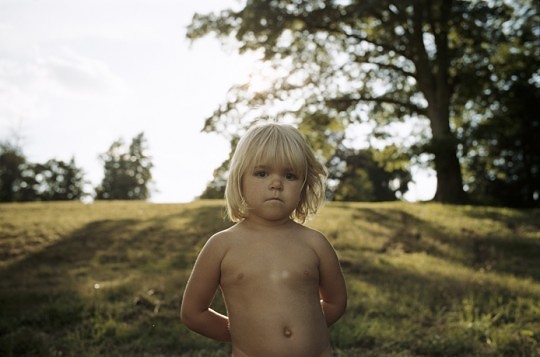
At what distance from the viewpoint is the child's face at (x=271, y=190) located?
2490mm

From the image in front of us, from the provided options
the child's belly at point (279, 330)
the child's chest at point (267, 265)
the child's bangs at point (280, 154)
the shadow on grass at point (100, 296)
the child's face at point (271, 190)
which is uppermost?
the child's bangs at point (280, 154)

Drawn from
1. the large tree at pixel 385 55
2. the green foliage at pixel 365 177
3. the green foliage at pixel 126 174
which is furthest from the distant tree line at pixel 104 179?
the large tree at pixel 385 55

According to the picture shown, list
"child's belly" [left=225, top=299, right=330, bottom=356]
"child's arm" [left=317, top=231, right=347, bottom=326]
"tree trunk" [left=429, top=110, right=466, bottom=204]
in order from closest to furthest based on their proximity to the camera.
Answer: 1. "child's belly" [left=225, top=299, right=330, bottom=356]
2. "child's arm" [left=317, top=231, right=347, bottom=326]
3. "tree trunk" [left=429, top=110, right=466, bottom=204]

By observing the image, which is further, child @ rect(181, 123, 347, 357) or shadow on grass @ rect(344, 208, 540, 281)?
shadow on grass @ rect(344, 208, 540, 281)

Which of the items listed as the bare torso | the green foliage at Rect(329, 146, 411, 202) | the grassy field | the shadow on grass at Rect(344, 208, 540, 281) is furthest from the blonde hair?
the green foliage at Rect(329, 146, 411, 202)

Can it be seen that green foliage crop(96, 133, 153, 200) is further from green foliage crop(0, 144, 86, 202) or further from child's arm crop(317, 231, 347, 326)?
child's arm crop(317, 231, 347, 326)

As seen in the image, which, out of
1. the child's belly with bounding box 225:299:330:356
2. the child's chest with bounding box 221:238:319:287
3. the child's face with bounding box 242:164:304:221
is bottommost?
the child's belly with bounding box 225:299:330:356

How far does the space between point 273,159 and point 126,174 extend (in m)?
62.9

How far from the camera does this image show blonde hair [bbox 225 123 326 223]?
2.52 metres

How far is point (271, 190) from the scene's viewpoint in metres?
2.49

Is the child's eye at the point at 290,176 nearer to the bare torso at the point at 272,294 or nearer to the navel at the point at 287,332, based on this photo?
the bare torso at the point at 272,294

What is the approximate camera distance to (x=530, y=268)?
8602 mm

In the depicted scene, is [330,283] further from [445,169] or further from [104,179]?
[104,179]

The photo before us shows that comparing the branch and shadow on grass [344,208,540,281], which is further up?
the branch
